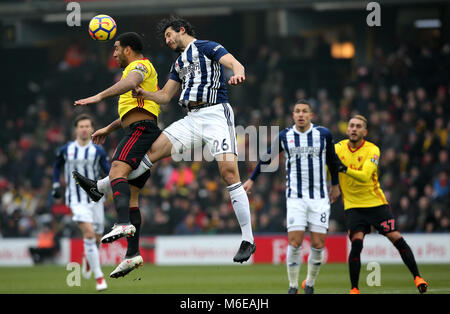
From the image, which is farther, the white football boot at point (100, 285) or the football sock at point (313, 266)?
the white football boot at point (100, 285)

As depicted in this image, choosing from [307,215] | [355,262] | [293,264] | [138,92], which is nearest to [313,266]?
[293,264]

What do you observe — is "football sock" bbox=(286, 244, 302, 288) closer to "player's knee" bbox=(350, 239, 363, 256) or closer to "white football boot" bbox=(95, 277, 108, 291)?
"player's knee" bbox=(350, 239, 363, 256)

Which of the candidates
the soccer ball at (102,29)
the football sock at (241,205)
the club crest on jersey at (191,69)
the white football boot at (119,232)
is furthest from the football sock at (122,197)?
the soccer ball at (102,29)

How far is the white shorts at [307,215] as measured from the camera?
10414 millimetres

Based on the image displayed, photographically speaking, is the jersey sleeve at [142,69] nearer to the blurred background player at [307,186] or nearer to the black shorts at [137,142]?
the black shorts at [137,142]

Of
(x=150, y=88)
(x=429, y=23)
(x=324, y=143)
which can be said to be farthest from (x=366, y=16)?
(x=150, y=88)

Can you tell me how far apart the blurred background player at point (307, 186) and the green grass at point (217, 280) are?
107 cm

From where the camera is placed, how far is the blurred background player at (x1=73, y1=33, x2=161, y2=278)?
8219mm

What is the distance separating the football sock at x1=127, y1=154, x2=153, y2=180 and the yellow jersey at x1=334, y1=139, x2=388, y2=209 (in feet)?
10.4

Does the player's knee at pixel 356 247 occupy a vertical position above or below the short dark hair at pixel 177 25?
below

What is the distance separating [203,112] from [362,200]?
3.31 metres

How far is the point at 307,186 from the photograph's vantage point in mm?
10516

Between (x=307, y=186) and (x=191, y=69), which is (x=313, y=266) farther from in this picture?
(x=191, y=69)

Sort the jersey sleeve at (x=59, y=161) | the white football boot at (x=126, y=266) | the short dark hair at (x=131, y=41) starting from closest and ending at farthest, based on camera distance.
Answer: the white football boot at (x=126, y=266)
the short dark hair at (x=131, y=41)
the jersey sleeve at (x=59, y=161)
